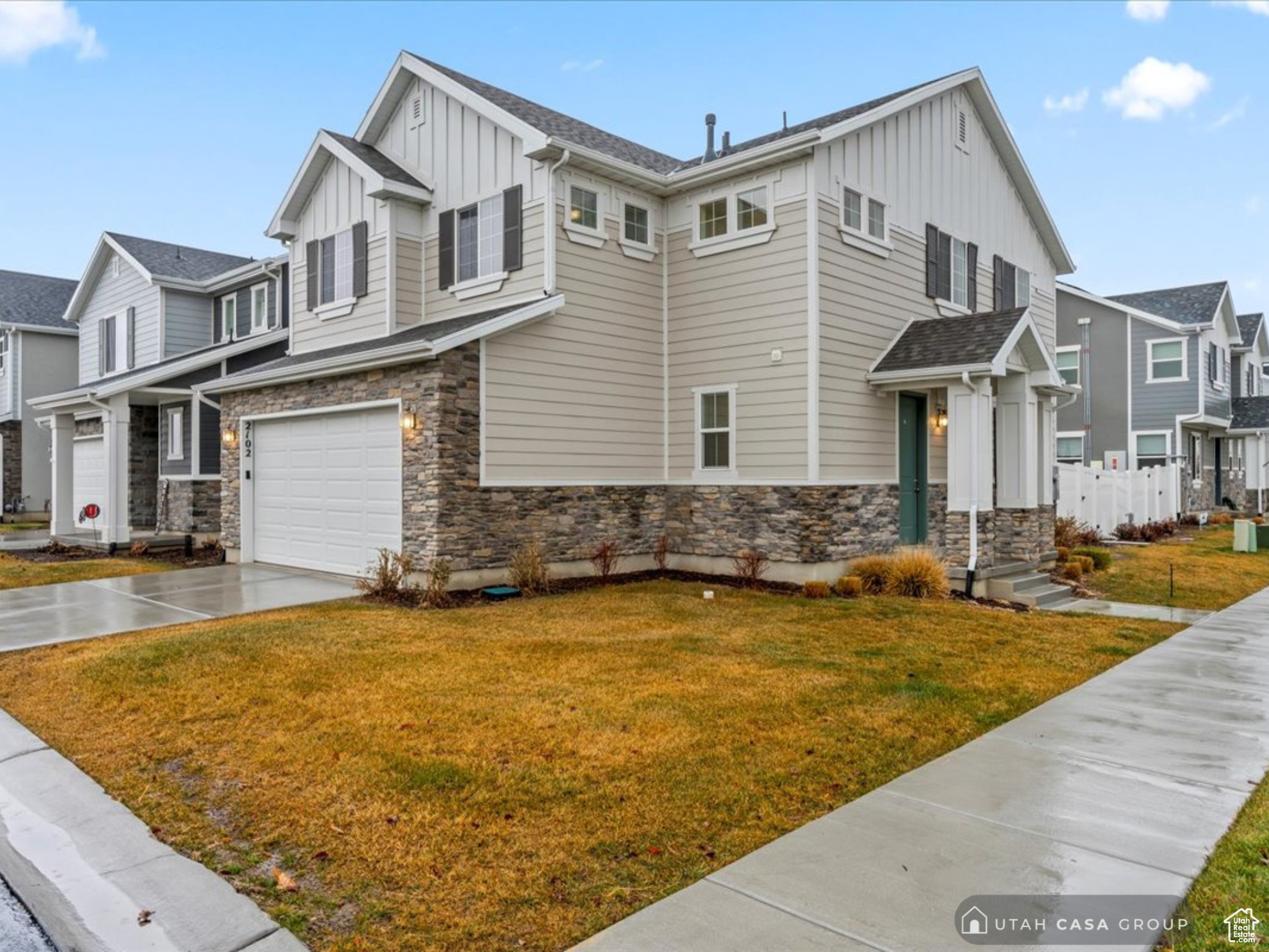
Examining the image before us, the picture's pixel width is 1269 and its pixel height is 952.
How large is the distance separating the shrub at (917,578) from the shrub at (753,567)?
1.78 m

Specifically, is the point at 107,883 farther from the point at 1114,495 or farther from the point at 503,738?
the point at 1114,495

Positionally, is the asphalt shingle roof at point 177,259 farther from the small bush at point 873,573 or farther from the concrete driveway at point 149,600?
the small bush at point 873,573

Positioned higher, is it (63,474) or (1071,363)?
(1071,363)

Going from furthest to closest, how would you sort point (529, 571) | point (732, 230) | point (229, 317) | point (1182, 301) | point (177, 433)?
1. point (1182, 301)
2. point (229, 317)
3. point (177, 433)
4. point (732, 230)
5. point (529, 571)

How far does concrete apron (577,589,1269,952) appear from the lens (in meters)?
2.90

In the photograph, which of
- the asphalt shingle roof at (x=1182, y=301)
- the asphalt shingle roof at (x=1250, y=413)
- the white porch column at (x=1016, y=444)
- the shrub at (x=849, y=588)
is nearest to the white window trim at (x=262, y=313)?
the shrub at (x=849, y=588)

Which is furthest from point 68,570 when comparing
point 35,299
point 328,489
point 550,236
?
point 35,299

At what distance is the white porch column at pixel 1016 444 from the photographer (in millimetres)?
12219

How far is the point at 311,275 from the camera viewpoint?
582 inches

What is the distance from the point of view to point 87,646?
753cm

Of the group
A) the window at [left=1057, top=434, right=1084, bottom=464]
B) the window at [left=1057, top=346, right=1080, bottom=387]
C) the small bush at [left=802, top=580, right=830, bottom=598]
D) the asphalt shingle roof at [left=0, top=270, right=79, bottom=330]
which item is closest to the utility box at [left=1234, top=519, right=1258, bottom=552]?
the window at [left=1057, top=434, right=1084, bottom=464]

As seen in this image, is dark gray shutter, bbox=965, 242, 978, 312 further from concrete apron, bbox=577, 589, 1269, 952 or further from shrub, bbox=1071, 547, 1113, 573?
concrete apron, bbox=577, 589, 1269, 952

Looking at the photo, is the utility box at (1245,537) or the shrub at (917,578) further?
the utility box at (1245,537)

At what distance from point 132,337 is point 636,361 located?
54.2 ft
